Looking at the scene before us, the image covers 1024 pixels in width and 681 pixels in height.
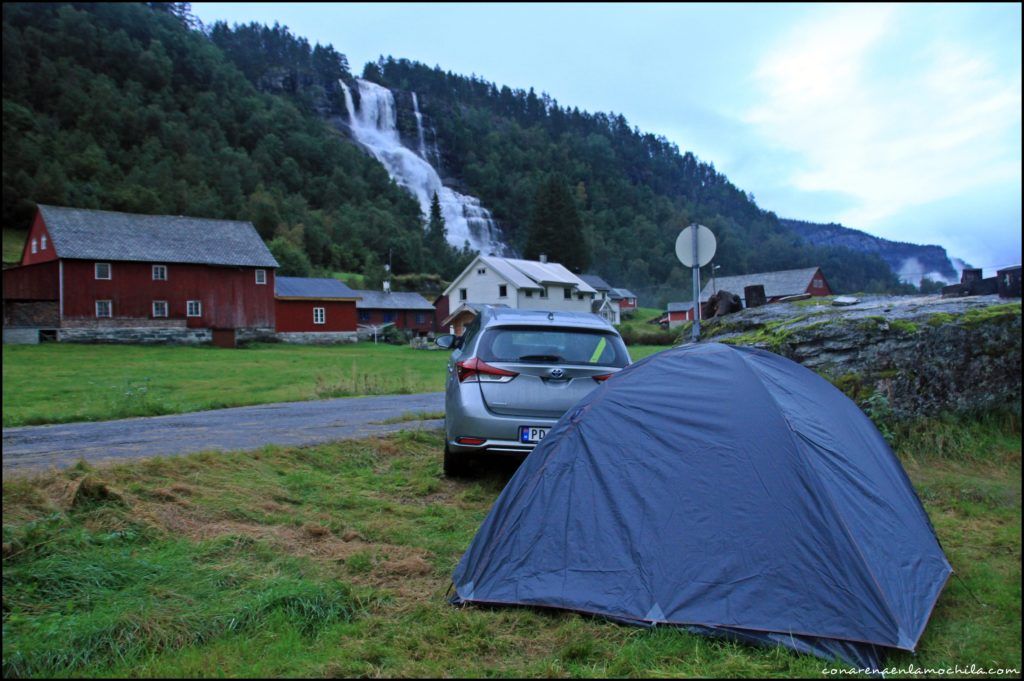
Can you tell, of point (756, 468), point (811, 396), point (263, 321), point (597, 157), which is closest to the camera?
point (756, 468)

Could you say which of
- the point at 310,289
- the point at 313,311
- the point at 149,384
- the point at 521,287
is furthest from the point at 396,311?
the point at 149,384

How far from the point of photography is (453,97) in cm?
15462

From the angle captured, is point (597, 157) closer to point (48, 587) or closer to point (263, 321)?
point (263, 321)

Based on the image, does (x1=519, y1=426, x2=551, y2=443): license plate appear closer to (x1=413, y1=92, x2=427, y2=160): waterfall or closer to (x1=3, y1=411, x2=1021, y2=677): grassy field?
(x1=3, y1=411, x2=1021, y2=677): grassy field

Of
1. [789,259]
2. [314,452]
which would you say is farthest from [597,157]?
[314,452]

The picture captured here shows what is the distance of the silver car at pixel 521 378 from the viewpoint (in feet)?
18.3

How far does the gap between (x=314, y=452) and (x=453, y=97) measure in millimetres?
160314

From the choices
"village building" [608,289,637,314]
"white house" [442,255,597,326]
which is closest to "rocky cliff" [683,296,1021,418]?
"white house" [442,255,597,326]

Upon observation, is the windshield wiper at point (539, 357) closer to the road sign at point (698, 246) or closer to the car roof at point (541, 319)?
the car roof at point (541, 319)

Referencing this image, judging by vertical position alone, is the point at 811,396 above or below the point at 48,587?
above

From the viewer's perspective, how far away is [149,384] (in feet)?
49.9

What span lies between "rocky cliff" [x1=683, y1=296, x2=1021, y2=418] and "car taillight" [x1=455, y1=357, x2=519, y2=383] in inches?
162

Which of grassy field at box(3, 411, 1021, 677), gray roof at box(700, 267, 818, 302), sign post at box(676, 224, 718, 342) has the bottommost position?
grassy field at box(3, 411, 1021, 677)

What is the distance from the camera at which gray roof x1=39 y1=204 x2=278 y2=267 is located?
3666 centimetres
